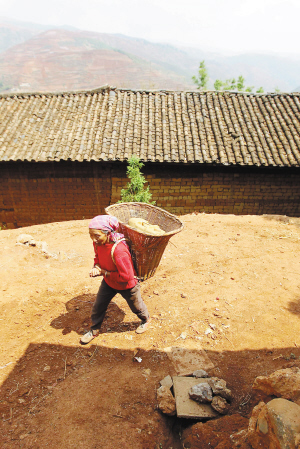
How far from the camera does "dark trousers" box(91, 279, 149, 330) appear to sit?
10.2 feet

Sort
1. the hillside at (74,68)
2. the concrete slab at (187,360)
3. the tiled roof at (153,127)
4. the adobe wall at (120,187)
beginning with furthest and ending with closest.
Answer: the hillside at (74,68) → the adobe wall at (120,187) → the tiled roof at (153,127) → the concrete slab at (187,360)

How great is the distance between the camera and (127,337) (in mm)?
3389

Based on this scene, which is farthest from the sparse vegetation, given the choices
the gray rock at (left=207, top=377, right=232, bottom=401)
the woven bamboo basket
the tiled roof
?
the gray rock at (left=207, top=377, right=232, bottom=401)

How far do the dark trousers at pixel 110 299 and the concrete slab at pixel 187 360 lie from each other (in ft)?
1.86

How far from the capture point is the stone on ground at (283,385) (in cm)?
193

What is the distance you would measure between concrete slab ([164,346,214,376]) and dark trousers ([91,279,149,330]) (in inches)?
22.3

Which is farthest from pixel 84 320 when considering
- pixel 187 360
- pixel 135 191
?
pixel 135 191

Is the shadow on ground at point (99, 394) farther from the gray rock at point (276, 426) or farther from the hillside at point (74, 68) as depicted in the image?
the hillside at point (74, 68)

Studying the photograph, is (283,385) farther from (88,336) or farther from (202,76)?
(202,76)

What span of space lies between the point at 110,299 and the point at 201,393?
1.43 m

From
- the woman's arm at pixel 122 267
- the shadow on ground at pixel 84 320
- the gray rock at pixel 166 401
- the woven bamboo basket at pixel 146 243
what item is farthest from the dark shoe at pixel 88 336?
the gray rock at pixel 166 401

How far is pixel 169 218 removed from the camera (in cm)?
360

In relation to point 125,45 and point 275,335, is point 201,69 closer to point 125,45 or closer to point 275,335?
point 275,335

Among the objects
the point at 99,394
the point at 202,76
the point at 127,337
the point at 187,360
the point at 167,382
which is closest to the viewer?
the point at 99,394
